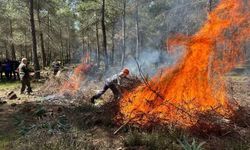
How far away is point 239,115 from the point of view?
9.30m

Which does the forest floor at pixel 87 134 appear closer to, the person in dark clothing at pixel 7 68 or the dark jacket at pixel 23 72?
the dark jacket at pixel 23 72

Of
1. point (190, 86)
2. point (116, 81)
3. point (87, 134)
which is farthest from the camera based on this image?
A: point (116, 81)

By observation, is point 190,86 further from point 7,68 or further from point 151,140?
point 7,68

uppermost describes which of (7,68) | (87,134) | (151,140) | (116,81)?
(116,81)

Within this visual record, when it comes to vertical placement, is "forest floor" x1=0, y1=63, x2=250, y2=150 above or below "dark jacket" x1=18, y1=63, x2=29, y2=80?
below

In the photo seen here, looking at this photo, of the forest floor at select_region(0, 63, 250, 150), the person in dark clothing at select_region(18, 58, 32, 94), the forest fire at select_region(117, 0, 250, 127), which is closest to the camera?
the forest floor at select_region(0, 63, 250, 150)

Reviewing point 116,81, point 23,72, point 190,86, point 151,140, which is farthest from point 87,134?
point 23,72

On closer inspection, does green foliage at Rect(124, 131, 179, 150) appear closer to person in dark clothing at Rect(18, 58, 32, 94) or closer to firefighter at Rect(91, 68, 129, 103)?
firefighter at Rect(91, 68, 129, 103)

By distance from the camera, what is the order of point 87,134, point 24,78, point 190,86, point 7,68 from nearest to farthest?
1. point 87,134
2. point 190,86
3. point 24,78
4. point 7,68

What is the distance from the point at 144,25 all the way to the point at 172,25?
13.5m

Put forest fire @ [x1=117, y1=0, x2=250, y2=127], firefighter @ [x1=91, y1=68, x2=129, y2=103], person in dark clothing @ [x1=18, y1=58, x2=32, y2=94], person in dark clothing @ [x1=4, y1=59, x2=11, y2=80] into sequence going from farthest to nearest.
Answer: person in dark clothing @ [x1=4, y1=59, x2=11, y2=80] → person in dark clothing @ [x1=18, y1=58, x2=32, y2=94] → firefighter @ [x1=91, y1=68, x2=129, y2=103] → forest fire @ [x1=117, y1=0, x2=250, y2=127]

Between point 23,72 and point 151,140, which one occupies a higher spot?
point 23,72

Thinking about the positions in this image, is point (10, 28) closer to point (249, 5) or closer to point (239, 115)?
point (249, 5)

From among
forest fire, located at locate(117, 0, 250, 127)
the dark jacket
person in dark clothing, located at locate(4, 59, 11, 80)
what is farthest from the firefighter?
person in dark clothing, located at locate(4, 59, 11, 80)
